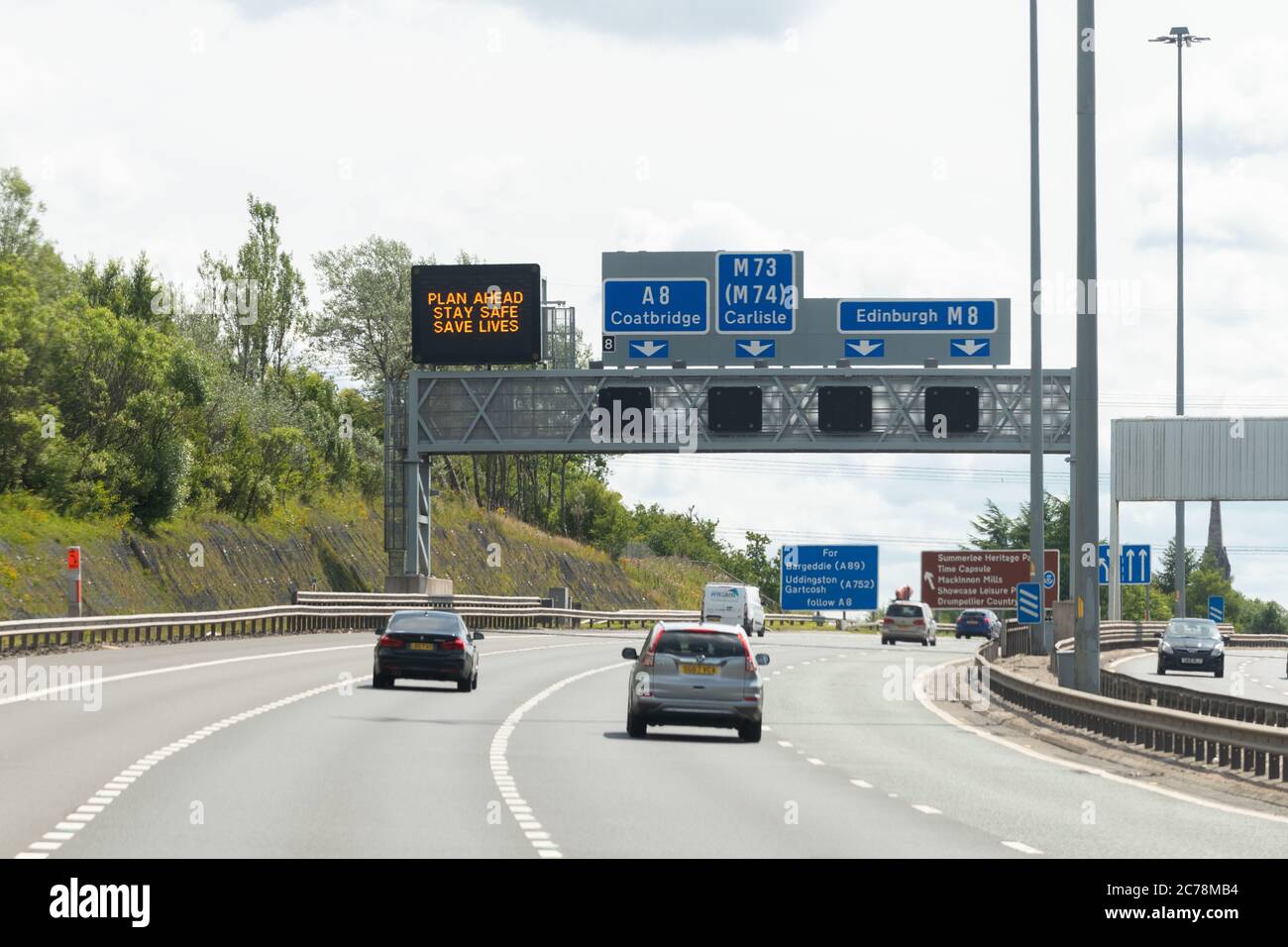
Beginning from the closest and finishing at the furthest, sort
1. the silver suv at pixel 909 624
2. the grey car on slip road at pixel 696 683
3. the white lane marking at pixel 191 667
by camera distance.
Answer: the grey car on slip road at pixel 696 683, the white lane marking at pixel 191 667, the silver suv at pixel 909 624

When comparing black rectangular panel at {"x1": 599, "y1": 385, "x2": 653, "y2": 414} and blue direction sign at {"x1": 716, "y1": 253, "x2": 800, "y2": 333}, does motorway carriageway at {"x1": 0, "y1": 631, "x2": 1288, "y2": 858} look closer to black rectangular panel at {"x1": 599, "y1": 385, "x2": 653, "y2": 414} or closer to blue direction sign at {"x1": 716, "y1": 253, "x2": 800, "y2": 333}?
blue direction sign at {"x1": 716, "y1": 253, "x2": 800, "y2": 333}

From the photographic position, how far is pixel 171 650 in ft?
140

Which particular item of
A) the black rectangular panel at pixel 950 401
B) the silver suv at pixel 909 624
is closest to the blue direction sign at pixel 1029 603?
the black rectangular panel at pixel 950 401

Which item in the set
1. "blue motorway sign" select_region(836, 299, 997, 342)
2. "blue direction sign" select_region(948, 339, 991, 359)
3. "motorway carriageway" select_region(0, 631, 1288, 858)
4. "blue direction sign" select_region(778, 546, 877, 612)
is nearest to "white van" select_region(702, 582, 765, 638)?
"blue direction sign" select_region(778, 546, 877, 612)

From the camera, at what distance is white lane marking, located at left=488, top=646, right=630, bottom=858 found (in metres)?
13.1

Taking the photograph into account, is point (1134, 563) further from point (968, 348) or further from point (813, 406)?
point (813, 406)

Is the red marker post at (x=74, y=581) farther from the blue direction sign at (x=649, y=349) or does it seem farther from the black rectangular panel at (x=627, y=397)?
the blue direction sign at (x=649, y=349)

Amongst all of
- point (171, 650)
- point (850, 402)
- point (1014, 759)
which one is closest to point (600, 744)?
point (1014, 759)

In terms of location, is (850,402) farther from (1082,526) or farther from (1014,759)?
(1014,759)

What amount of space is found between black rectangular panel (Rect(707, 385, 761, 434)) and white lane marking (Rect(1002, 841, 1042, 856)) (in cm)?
4932

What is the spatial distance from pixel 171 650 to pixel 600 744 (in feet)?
Answer: 71.5

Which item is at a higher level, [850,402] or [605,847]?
[850,402]

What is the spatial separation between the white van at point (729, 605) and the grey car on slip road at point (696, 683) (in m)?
48.0

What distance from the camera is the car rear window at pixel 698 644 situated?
24.5 meters
